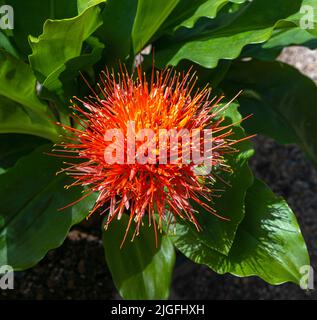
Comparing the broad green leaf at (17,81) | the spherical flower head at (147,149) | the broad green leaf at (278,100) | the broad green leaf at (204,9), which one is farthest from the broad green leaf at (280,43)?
the broad green leaf at (17,81)

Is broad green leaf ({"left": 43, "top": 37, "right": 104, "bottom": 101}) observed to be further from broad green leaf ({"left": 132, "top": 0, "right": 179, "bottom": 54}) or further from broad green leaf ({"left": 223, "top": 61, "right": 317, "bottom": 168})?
broad green leaf ({"left": 223, "top": 61, "right": 317, "bottom": 168})

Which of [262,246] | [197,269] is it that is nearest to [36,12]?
[262,246]

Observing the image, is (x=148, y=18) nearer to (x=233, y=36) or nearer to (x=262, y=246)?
(x=233, y=36)

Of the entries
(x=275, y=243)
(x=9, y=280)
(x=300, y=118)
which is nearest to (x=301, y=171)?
(x=300, y=118)

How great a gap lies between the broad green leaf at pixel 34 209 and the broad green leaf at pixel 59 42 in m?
0.20

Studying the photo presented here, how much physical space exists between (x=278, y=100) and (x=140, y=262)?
22.0 inches

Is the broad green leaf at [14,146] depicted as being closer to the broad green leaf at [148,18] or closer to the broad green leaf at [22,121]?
the broad green leaf at [22,121]

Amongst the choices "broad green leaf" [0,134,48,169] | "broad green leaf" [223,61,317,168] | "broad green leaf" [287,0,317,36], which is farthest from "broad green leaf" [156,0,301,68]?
"broad green leaf" [0,134,48,169]

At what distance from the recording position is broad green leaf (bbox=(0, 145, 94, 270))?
0.99 m

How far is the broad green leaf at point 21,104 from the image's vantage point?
3.05 feet

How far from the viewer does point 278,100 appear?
1306mm

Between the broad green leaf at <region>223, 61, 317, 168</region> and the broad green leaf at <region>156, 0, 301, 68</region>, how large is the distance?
25 cm

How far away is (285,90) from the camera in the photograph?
→ 1308mm

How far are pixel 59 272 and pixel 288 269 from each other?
652 mm
